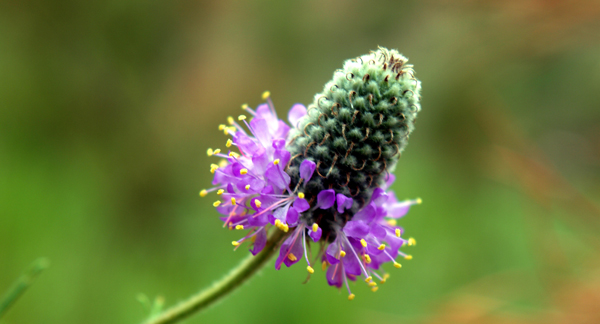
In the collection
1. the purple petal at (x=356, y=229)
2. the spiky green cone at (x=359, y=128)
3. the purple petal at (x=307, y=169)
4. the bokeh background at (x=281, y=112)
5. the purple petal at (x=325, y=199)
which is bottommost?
the purple petal at (x=356, y=229)

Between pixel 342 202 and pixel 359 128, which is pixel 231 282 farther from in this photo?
pixel 359 128

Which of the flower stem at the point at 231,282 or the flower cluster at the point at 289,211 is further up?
the flower cluster at the point at 289,211

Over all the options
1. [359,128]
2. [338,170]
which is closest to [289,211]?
[338,170]

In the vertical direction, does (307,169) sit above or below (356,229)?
above

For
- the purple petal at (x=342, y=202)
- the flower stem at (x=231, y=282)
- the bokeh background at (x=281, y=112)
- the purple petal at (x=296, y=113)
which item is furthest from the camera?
the bokeh background at (x=281, y=112)

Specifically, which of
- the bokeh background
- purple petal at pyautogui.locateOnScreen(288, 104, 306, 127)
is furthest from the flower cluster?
the bokeh background

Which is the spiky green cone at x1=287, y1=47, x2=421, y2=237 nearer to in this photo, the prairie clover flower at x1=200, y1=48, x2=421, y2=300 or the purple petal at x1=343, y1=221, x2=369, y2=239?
the prairie clover flower at x1=200, y1=48, x2=421, y2=300

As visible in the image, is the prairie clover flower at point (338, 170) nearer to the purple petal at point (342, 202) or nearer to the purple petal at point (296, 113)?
the purple petal at point (342, 202)

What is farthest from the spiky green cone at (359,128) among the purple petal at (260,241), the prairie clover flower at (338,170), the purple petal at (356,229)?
the purple petal at (260,241)
